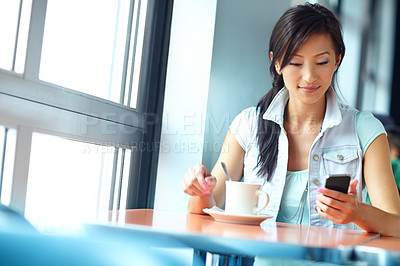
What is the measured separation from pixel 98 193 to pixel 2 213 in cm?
109

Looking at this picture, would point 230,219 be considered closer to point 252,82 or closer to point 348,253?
point 348,253

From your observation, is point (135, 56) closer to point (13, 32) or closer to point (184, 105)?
point (184, 105)

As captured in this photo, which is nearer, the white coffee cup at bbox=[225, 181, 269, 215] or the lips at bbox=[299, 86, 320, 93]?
the white coffee cup at bbox=[225, 181, 269, 215]

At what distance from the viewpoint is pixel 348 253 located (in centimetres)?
61

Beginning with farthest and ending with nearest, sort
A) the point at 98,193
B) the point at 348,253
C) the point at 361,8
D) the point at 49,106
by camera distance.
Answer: the point at 361,8, the point at 98,193, the point at 49,106, the point at 348,253

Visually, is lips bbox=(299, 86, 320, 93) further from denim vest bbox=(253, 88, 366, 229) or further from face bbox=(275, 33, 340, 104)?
denim vest bbox=(253, 88, 366, 229)

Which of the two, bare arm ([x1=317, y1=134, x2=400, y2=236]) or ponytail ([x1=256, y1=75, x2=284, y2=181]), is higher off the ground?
ponytail ([x1=256, y1=75, x2=284, y2=181])

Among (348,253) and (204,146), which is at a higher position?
(204,146)

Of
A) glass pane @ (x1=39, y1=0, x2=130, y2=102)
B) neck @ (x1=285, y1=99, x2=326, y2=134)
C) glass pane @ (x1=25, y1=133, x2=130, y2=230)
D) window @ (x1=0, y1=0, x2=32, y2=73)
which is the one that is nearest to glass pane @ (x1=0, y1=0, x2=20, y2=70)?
window @ (x1=0, y1=0, x2=32, y2=73)

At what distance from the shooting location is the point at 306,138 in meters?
1.58

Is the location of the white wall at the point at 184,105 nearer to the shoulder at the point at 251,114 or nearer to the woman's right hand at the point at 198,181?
the shoulder at the point at 251,114

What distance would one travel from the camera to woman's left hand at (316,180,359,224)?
998 millimetres

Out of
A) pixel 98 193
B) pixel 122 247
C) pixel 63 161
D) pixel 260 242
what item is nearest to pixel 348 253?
pixel 260 242

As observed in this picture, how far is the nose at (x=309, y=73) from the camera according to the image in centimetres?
145
